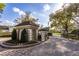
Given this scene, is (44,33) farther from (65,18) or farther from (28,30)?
(65,18)

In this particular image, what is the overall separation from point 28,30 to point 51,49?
35 cm

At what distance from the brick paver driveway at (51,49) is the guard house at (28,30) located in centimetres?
12

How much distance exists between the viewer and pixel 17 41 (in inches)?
88.3

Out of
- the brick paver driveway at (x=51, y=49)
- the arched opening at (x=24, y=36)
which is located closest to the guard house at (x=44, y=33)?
the brick paver driveway at (x=51, y=49)

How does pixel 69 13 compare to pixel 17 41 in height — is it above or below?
above

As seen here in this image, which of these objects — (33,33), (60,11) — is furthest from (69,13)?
(33,33)

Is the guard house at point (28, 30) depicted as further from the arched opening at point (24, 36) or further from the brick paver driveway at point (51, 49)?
the brick paver driveway at point (51, 49)

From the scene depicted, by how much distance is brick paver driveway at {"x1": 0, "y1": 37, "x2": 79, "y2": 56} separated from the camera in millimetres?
2215

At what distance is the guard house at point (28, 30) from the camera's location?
2.25 metres

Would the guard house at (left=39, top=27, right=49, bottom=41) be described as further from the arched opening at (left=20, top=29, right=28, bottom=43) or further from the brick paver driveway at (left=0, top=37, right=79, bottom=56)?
the arched opening at (left=20, top=29, right=28, bottom=43)

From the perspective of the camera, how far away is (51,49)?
2.23 metres

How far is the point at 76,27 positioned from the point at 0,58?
0.96 metres

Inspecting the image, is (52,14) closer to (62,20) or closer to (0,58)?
(62,20)

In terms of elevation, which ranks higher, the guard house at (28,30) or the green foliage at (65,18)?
the green foliage at (65,18)
